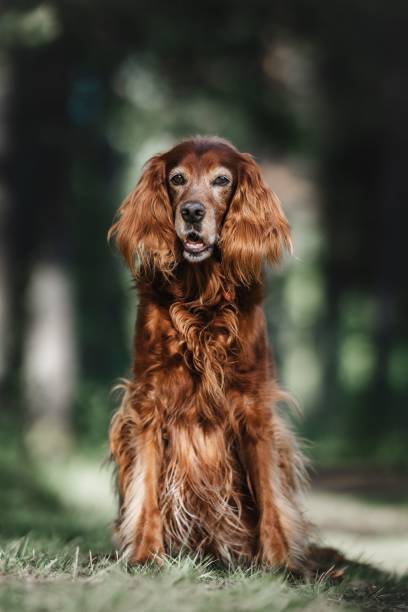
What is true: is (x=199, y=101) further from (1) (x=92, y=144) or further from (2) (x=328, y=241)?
(2) (x=328, y=241)

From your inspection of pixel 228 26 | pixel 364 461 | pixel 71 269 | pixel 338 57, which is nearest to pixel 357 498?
pixel 364 461

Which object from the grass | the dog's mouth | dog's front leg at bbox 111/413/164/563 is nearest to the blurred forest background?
the dog's mouth

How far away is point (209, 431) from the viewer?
4.68 m

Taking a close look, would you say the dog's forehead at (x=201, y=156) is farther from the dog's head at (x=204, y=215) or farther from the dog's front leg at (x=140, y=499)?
the dog's front leg at (x=140, y=499)

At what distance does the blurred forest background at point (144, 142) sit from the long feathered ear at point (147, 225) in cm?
428

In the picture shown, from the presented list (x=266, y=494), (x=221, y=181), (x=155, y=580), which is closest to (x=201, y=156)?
(x=221, y=181)

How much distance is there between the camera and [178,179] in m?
4.81

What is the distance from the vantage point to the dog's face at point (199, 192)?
4.64 m

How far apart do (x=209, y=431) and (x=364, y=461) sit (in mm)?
7642

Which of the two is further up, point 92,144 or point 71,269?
point 92,144

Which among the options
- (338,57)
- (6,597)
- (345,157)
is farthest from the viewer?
(345,157)

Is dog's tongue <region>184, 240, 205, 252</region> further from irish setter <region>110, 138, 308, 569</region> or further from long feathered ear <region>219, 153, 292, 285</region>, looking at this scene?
long feathered ear <region>219, 153, 292, 285</region>

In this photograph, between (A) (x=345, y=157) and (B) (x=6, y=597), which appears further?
(A) (x=345, y=157)

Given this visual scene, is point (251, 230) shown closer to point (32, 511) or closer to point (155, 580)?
point (155, 580)
